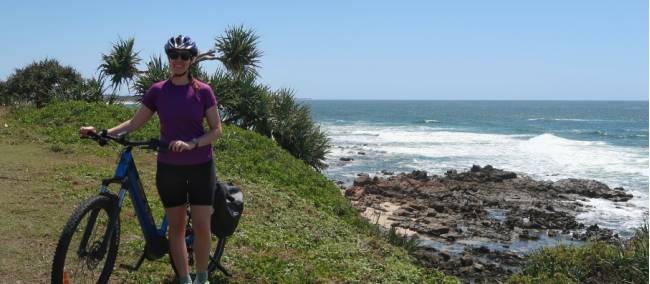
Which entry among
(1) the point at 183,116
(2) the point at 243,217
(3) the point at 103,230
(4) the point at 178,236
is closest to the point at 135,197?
(3) the point at 103,230

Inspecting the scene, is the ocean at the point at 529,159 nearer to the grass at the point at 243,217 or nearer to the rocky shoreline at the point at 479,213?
the rocky shoreline at the point at 479,213

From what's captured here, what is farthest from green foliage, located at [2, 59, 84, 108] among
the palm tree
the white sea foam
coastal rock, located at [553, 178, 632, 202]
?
coastal rock, located at [553, 178, 632, 202]

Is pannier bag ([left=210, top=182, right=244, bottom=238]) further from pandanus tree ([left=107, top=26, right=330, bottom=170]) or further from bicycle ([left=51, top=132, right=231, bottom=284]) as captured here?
pandanus tree ([left=107, top=26, right=330, bottom=170])

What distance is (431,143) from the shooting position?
156 feet

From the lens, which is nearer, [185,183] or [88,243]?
[185,183]

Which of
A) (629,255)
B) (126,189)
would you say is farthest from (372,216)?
(126,189)

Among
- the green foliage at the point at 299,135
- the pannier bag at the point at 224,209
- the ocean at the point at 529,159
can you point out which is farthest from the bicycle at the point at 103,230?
the ocean at the point at 529,159

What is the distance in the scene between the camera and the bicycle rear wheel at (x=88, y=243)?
3.80m

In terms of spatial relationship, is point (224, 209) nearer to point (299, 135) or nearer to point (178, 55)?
point (178, 55)

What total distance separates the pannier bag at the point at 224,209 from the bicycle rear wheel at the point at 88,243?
2.33ft

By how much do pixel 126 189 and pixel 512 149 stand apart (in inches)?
1674

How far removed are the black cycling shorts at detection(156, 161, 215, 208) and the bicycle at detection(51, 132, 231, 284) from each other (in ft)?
0.66

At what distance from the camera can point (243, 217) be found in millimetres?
8039

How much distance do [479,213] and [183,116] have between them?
17749 millimetres
